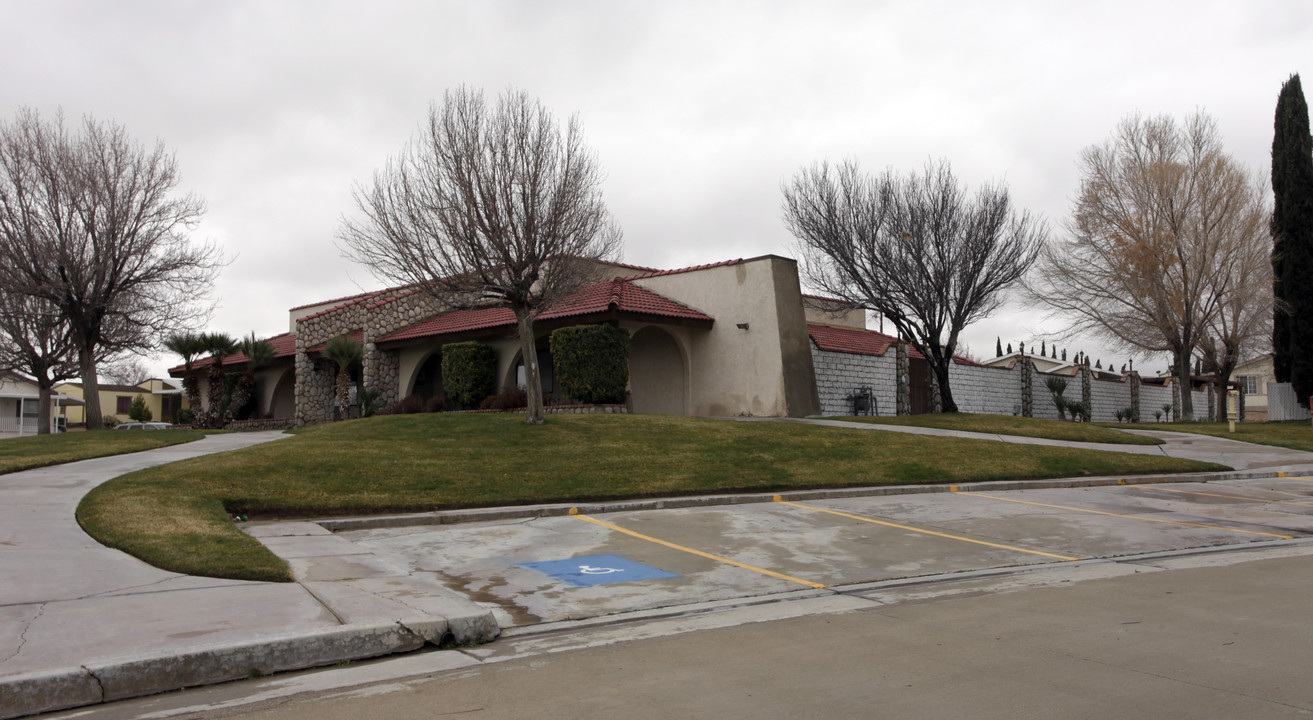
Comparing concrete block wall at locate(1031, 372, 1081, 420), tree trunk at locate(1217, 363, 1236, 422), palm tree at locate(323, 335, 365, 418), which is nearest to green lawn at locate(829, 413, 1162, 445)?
concrete block wall at locate(1031, 372, 1081, 420)

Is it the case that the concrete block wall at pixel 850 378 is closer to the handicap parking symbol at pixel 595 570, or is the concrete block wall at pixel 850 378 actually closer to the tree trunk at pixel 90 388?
the handicap parking symbol at pixel 595 570

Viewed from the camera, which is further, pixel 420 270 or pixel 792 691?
pixel 420 270

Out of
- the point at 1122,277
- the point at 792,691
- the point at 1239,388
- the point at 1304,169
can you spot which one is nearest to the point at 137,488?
the point at 792,691

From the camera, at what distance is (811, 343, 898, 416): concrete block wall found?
2758 cm

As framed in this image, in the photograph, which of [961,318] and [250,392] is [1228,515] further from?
[250,392]

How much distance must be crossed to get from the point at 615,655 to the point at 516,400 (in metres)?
19.7

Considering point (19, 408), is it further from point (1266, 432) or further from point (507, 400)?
point (1266, 432)

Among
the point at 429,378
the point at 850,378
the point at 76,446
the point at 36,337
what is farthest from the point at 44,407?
the point at 850,378

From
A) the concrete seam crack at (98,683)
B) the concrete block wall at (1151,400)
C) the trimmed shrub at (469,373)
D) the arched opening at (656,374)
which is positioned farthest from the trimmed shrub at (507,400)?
the concrete block wall at (1151,400)

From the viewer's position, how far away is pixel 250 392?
35.7m

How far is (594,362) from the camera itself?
23266 mm

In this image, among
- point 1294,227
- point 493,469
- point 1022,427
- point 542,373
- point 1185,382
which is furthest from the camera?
point 1185,382

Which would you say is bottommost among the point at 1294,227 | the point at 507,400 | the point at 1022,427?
the point at 1022,427

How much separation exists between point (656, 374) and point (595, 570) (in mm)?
18754
